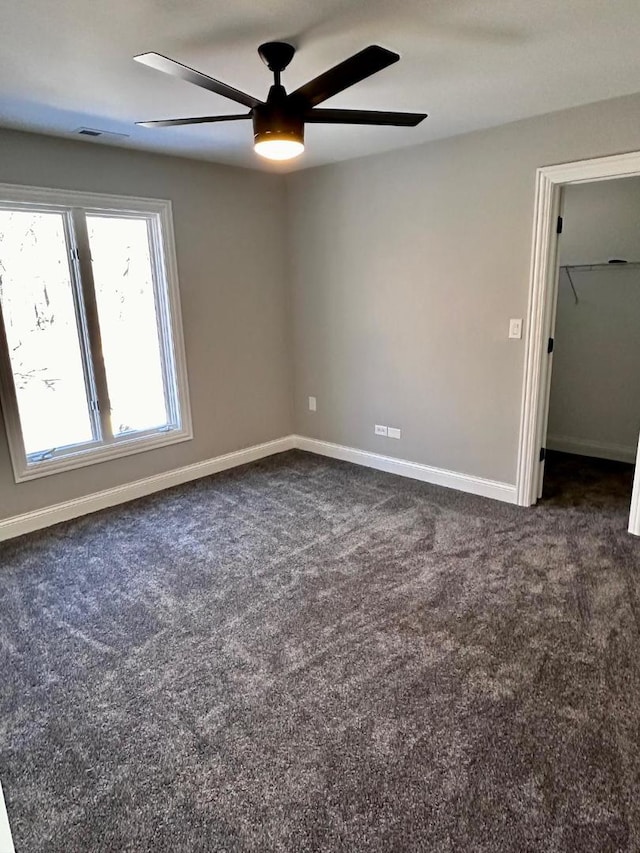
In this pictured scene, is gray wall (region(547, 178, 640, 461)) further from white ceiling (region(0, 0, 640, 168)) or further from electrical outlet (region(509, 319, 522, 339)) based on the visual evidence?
white ceiling (region(0, 0, 640, 168))

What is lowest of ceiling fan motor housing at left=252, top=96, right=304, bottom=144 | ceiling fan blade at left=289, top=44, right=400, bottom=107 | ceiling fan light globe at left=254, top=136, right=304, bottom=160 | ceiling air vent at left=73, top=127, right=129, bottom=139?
ceiling fan light globe at left=254, top=136, right=304, bottom=160

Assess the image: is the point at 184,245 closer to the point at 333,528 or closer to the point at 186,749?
the point at 333,528

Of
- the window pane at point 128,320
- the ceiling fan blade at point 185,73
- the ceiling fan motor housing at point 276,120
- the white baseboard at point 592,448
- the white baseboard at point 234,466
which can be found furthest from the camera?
the white baseboard at point 592,448

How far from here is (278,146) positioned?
6.88ft

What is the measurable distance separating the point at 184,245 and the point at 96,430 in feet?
5.17

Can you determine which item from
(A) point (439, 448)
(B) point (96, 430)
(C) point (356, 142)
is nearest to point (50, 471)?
(B) point (96, 430)

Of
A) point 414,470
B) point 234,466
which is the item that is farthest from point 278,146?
point 234,466

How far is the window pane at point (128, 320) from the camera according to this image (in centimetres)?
378

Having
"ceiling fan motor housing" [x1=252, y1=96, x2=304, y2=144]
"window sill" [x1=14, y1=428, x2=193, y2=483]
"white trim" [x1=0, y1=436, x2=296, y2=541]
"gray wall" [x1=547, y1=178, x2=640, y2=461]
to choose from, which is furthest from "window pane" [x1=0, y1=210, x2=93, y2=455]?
"gray wall" [x1=547, y1=178, x2=640, y2=461]

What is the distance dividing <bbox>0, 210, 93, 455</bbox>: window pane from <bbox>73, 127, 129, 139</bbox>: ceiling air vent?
1.83 ft

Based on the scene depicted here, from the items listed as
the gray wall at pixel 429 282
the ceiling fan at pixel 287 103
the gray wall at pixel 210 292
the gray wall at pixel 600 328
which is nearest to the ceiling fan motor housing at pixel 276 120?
the ceiling fan at pixel 287 103

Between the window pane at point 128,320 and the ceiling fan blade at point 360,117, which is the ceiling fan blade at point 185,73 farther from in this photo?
the window pane at point 128,320

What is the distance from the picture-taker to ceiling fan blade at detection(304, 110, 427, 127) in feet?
6.88

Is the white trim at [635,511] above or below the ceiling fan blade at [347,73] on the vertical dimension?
below
